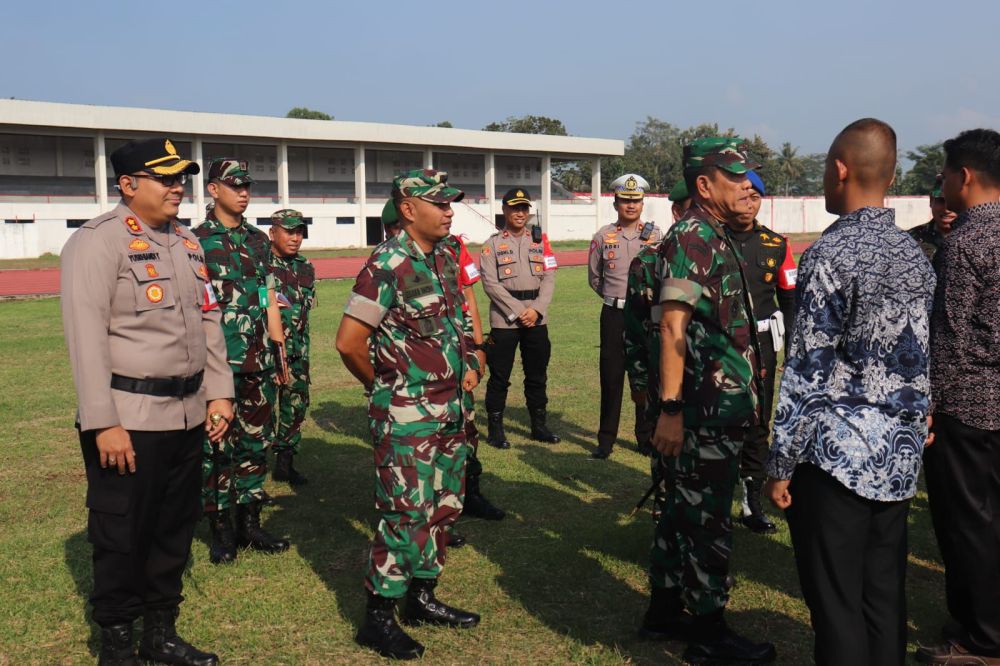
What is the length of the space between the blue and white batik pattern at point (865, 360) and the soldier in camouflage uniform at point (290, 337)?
4.78 meters

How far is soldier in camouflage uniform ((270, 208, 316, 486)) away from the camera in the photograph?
6.68 m

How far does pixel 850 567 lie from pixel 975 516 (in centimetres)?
129

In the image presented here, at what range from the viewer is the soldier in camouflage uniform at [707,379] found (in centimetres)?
350

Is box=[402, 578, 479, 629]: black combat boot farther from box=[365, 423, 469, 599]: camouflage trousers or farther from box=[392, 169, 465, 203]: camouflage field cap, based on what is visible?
box=[392, 169, 465, 203]: camouflage field cap

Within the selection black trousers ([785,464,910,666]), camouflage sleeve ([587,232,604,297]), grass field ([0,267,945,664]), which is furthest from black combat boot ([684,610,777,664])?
camouflage sleeve ([587,232,604,297])

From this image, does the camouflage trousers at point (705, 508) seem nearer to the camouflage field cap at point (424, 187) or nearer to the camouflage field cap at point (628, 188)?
the camouflage field cap at point (424, 187)

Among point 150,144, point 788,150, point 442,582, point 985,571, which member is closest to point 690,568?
point 985,571

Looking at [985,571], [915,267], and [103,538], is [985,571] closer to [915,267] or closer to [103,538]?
[915,267]

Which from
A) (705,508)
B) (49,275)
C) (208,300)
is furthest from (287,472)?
(49,275)

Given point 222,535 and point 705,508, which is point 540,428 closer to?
point 222,535

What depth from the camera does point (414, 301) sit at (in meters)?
3.90

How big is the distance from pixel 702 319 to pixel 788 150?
114364mm

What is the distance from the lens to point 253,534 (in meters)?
5.18

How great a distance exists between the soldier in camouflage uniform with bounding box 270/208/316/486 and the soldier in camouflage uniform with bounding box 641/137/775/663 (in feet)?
12.5
